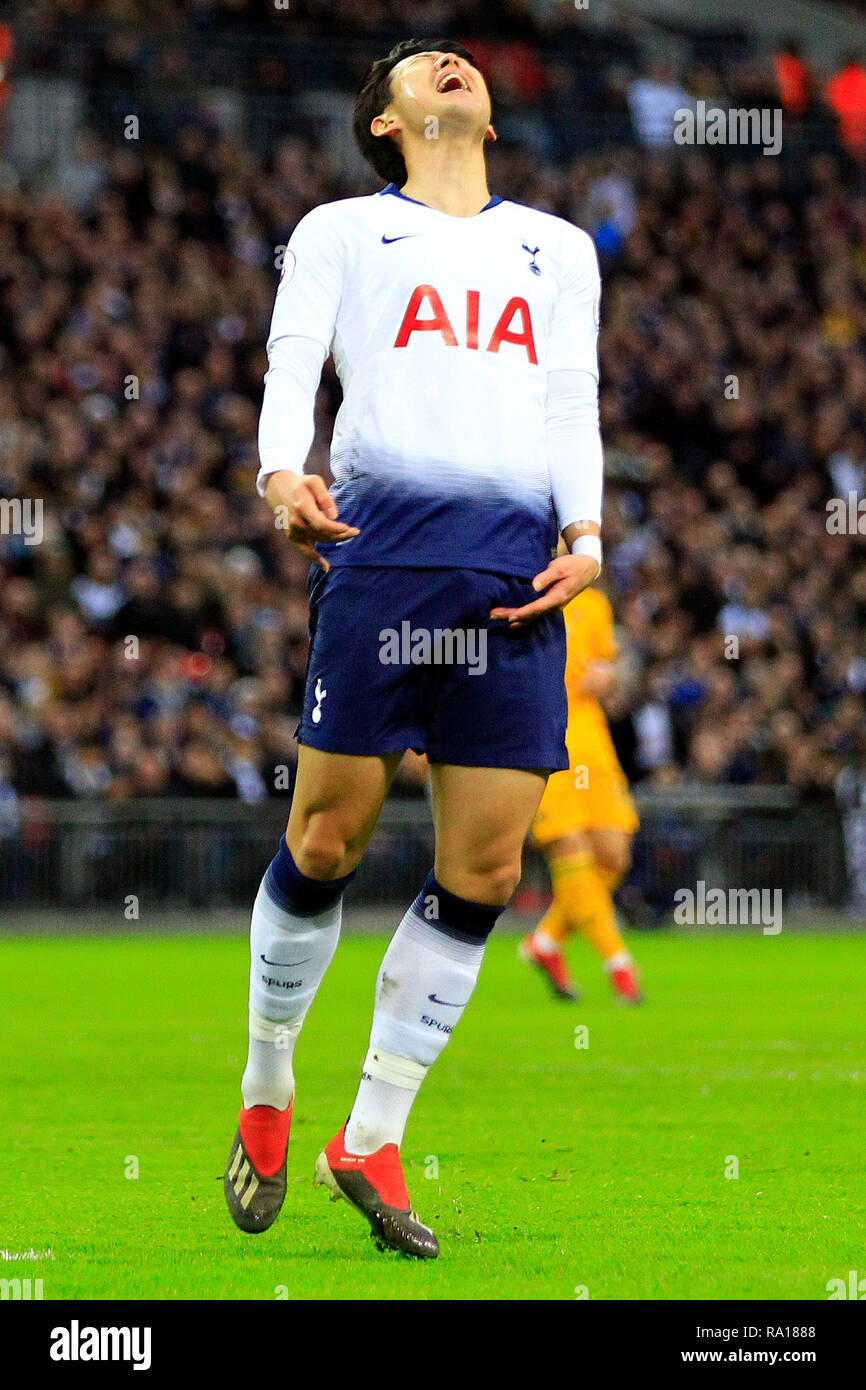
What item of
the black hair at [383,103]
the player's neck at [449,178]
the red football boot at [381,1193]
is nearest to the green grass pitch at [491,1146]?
the red football boot at [381,1193]

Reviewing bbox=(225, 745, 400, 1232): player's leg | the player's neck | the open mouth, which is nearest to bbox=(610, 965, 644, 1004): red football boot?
bbox=(225, 745, 400, 1232): player's leg

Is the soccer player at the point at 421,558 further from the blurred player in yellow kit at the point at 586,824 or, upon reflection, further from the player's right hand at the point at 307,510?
the blurred player in yellow kit at the point at 586,824

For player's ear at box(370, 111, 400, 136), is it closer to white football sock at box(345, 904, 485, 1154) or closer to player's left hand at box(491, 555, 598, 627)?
player's left hand at box(491, 555, 598, 627)

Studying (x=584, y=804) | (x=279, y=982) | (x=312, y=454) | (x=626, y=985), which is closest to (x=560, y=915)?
(x=626, y=985)

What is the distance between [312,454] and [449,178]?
1636 cm

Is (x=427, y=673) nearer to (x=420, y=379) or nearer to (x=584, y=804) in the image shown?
(x=420, y=379)

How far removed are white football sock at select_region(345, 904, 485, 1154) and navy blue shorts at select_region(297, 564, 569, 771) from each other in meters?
0.45

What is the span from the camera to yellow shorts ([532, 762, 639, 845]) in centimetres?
1209

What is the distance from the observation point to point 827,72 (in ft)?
97.1

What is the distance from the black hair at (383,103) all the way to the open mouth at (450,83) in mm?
100

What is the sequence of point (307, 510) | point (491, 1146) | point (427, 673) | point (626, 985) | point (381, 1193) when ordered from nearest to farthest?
point (307, 510), point (427, 673), point (381, 1193), point (491, 1146), point (626, 985)

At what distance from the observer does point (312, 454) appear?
21.2m

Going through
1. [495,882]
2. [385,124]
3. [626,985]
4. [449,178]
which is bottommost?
[626,985]
